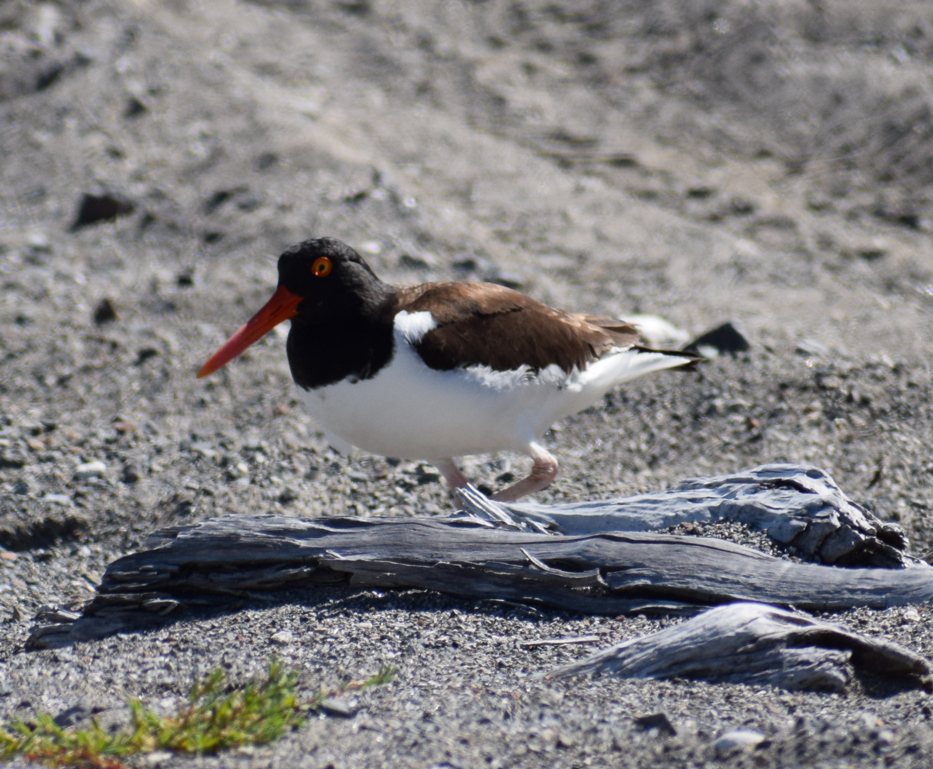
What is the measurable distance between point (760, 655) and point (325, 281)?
Answer: 2454 mm

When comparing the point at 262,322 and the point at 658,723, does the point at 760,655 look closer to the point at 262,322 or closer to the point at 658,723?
the point at 658,723

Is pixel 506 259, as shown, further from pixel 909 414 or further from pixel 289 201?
pixel 909 414

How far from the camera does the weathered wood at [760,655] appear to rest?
3336 mm

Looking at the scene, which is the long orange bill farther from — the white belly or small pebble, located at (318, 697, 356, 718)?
small pebble, located at (318, 697, 356, 718)

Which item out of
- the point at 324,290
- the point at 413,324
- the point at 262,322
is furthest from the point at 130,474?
the point at 413,324

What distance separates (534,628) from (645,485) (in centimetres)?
208

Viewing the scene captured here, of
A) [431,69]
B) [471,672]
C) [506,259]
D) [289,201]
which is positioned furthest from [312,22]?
[471,672]

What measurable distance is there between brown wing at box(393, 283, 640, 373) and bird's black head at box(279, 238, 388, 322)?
7.4 inches

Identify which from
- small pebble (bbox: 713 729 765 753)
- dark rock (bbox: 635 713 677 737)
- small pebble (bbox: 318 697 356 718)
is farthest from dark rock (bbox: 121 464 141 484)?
small pebble (bbox: 713 729 765 753)

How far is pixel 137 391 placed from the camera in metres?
6.73

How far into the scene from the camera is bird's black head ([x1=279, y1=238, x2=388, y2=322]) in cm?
473

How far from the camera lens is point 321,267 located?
4.77m

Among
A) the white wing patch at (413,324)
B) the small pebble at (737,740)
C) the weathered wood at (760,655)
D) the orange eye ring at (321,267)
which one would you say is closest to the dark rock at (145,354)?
the orange eye ring at (321,267)

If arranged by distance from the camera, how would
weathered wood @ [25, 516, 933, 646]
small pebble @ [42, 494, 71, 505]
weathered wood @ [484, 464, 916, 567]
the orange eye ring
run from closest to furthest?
weathered wood @ [25, 516, 933, 646]
weathered wood @ [484, 464, 916, 567]
the orange eye ring
small pebble @ [42, 494, 71, 505]
